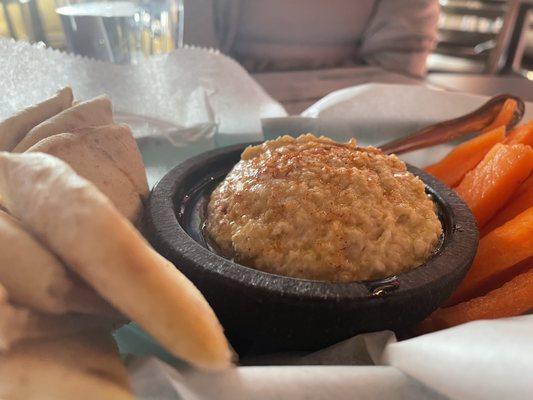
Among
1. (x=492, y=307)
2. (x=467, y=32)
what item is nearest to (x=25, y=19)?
(x=492, y=307)

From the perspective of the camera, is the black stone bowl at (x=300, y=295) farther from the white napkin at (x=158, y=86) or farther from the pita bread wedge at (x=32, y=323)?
the white napkin at (x=158, y=86)

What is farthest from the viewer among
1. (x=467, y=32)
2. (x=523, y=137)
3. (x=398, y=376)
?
(x=467, y=32)

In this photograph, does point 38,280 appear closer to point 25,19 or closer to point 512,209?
point 512,209

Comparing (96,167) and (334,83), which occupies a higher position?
(96,167)

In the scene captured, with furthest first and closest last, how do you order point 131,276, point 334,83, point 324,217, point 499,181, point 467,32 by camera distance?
1. point 467,32
2. point 334,83
3. point 499,181
4. point 324,217
5. point 131,276

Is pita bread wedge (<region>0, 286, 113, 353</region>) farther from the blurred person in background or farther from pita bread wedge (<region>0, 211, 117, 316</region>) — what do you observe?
the blurred person in background

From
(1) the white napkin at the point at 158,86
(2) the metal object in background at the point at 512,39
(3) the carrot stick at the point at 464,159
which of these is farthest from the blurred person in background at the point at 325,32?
(2) the metal object in background at the point at 512,39
